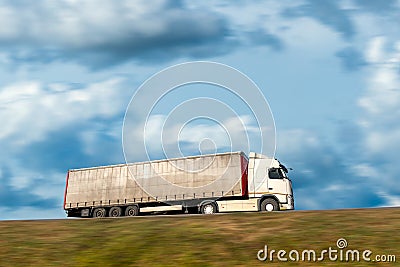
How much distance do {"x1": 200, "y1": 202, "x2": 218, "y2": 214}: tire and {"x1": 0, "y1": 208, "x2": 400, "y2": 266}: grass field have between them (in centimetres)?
1104

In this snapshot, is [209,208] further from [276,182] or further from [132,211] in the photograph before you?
[132,211]

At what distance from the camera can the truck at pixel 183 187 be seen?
3134cm

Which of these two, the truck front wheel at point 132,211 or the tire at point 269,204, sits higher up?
the truck front wheel at point 132,211

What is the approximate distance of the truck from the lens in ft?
103

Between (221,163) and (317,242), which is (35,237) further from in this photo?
(221,163)

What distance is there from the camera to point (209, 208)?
31750 mm

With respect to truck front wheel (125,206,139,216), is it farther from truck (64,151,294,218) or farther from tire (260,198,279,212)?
tire (260,198,279,212)

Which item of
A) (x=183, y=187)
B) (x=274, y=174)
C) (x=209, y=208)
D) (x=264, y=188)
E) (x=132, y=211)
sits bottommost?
(x=209, y=208)

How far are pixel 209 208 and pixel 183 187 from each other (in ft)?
7.35

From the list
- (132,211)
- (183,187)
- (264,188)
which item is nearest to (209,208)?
(183,187)

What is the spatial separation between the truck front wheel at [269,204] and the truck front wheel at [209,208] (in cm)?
289

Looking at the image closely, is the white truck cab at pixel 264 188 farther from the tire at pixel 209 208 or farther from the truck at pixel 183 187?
the tire at pixel 209 208

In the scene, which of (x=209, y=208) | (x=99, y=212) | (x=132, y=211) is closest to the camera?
(x=209, y=208)

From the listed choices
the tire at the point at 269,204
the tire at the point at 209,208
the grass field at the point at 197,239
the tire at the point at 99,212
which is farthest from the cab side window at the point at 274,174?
the tire at the point at 99,212
